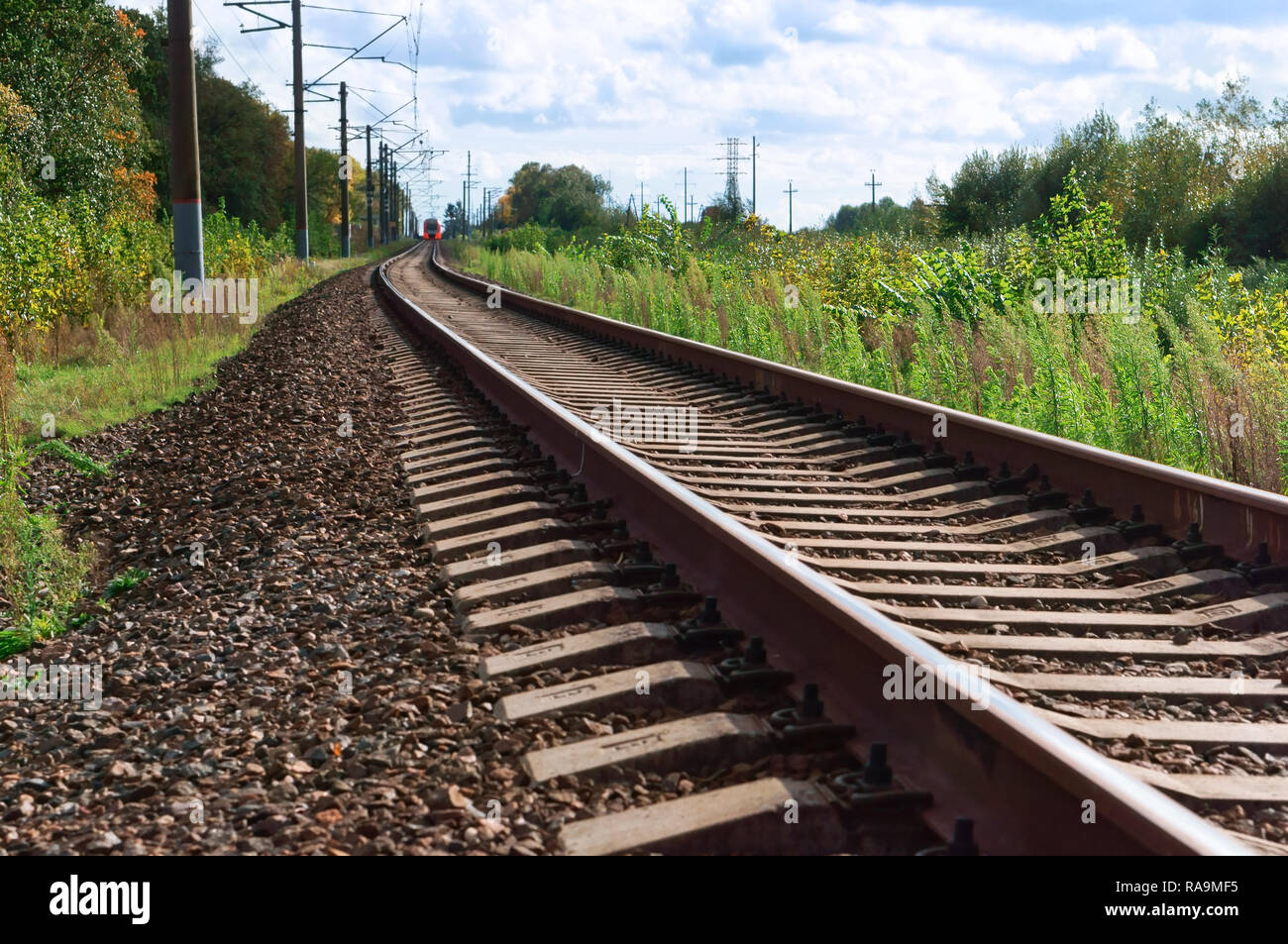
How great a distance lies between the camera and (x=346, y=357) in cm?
1135

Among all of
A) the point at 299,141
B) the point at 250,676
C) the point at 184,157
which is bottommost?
the point at 250,676

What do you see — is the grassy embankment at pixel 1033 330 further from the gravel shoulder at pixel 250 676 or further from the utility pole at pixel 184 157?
the utility pole at pixel 184 157

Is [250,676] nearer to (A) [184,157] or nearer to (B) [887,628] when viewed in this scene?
(B) [887,628]

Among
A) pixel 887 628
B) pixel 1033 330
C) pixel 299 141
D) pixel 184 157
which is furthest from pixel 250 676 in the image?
pixel 299 141

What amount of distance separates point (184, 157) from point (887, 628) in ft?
41.9

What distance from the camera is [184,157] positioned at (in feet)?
44.5

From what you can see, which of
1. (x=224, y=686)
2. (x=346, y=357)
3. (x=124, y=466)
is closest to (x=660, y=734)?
(x=224, y=686)

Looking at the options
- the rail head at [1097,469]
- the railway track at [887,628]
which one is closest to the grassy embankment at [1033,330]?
the rail head at [1097,469]

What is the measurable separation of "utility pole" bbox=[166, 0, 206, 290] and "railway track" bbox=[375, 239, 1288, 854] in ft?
27.2

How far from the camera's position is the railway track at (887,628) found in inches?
95.9

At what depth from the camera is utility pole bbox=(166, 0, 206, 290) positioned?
13289mm

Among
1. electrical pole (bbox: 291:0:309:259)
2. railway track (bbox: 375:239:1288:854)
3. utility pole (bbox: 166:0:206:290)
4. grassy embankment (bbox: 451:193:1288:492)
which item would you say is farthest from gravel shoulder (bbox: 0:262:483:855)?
electrical pole (bbox: 291:0:309:259)
